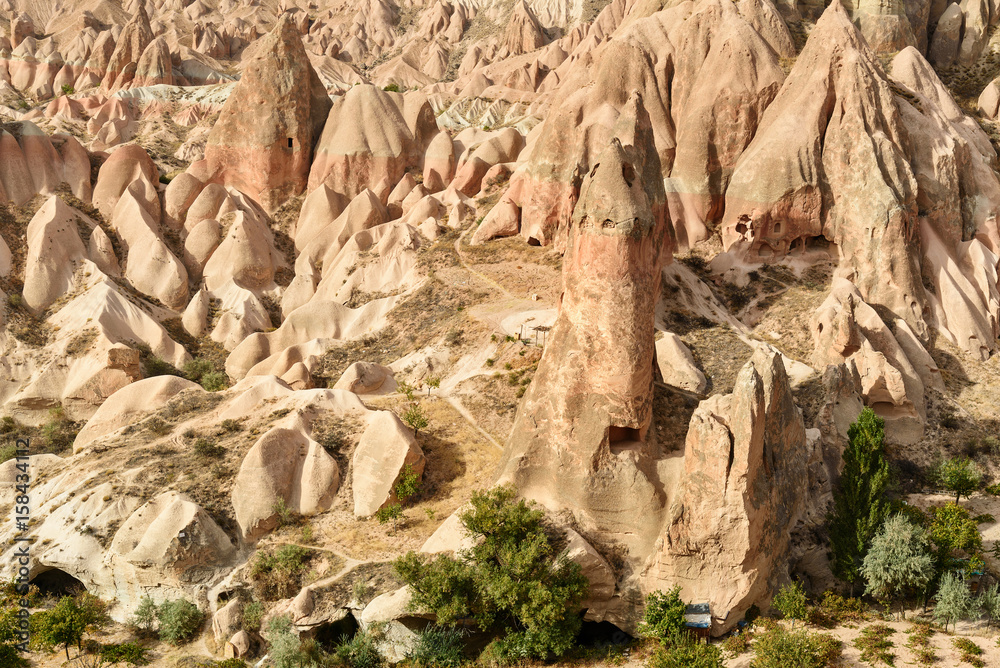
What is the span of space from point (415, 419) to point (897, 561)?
1512 cm

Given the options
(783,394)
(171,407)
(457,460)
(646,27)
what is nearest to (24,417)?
(171,407)

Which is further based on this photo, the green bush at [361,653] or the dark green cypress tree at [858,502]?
the dark green cypress tree at [858,502]

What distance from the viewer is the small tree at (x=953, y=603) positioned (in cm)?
2373

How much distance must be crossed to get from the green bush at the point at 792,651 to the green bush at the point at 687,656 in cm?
98

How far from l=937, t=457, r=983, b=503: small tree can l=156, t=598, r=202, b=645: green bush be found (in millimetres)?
24621

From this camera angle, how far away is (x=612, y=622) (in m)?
23.1

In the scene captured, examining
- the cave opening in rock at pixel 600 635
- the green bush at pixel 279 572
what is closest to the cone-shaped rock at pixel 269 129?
the green bush at pixel 279 572

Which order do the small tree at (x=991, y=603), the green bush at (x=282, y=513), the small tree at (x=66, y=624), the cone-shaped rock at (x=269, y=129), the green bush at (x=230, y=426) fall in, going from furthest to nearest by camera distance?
the cone-shaped rock at (x=269, y=129), the green bush at (x=230, y=426), the green bush at (x=282, y=513), the small tree at (x=991, y=603), the small tree at (x=66, y=624)

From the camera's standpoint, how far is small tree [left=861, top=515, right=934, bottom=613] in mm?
24016

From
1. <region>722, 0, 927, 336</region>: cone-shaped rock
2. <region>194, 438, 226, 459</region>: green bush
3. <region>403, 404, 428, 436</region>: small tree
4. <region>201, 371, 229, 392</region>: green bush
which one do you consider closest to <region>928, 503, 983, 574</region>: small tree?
<region>722, 0, 927, 336</region>: cone-shaped rock

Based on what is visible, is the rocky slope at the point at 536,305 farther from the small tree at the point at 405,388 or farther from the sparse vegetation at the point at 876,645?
the sparse vegetation at the point at 876,645

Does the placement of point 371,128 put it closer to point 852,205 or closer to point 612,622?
point 852,205

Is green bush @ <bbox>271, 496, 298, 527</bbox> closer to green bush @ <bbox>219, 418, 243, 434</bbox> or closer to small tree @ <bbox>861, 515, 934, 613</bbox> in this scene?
green bush @ <bbox>219, 418, 243, 434</bbox>

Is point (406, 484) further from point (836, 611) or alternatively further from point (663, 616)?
point (836, 611)
